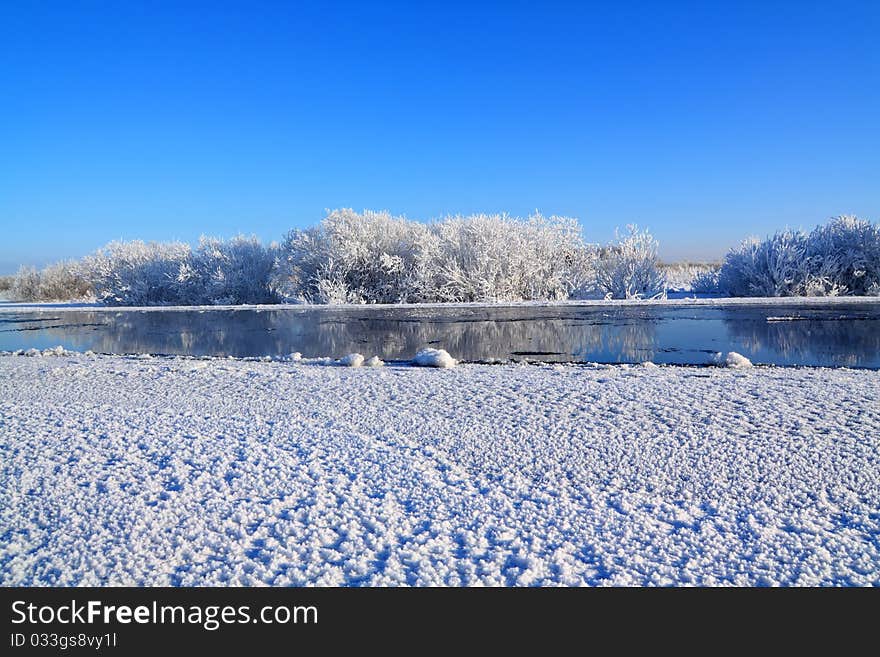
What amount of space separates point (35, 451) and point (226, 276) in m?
30.1

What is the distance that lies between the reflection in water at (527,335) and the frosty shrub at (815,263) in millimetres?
8165

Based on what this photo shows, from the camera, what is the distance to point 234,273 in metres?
32.2

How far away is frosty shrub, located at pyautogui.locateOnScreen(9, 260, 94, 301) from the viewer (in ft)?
134

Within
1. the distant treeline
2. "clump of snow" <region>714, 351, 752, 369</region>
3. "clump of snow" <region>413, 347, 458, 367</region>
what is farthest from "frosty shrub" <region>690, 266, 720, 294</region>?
"clump of snow" <region>413, 347, 458, 367</region>

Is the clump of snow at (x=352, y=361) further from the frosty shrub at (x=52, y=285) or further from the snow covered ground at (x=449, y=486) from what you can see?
the frosty shrub at (x=52, y=285)

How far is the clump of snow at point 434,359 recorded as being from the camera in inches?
315

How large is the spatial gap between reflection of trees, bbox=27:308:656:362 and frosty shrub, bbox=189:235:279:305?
12607mm

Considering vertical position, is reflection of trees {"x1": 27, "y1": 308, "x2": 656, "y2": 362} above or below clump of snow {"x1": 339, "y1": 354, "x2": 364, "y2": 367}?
above

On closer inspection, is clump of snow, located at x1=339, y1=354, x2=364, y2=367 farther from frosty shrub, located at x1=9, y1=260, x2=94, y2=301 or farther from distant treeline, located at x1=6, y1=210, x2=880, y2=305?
frosty shrub, located at x1=9, y1=260, x2=94, y2=301

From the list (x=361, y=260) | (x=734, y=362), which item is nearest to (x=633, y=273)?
(x=361, y=260)

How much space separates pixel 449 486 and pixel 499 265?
25608mm

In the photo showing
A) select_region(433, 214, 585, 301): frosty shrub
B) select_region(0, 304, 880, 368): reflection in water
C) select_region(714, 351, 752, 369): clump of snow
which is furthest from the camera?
select_region(433, 214, 585, 301): frosty shrub
